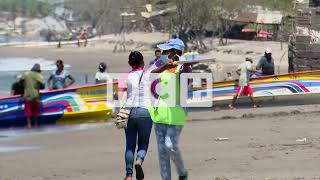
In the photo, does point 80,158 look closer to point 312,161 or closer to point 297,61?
point 312,161

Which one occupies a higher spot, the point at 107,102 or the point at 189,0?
the point at 189,0

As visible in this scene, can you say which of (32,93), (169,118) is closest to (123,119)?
(169,118)

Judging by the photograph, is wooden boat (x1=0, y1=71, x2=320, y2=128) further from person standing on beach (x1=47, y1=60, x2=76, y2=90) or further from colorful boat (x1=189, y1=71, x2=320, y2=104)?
person standing on beach (x1=47, y1=60, x2=76, y2=90)

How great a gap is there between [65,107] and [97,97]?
30.3 inches

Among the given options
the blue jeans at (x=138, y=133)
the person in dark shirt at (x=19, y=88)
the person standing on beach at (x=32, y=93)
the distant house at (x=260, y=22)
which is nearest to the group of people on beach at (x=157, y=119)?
the blue jeans at (x=138, y=133)

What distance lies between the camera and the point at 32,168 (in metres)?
9.47

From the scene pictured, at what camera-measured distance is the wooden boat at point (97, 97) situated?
14609mm

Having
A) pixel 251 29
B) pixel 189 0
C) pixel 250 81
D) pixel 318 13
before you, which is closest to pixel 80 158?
pixel 250 81

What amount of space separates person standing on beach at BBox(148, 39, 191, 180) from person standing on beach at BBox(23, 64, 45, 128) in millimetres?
7536

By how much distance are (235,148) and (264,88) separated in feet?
20.7

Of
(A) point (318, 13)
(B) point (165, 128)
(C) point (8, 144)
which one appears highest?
(A) point (318, 13)

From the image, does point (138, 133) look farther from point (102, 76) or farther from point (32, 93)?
point (102, 76)

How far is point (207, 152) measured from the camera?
9938 millimetres

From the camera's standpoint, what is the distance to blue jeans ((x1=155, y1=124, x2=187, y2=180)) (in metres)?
7.17
